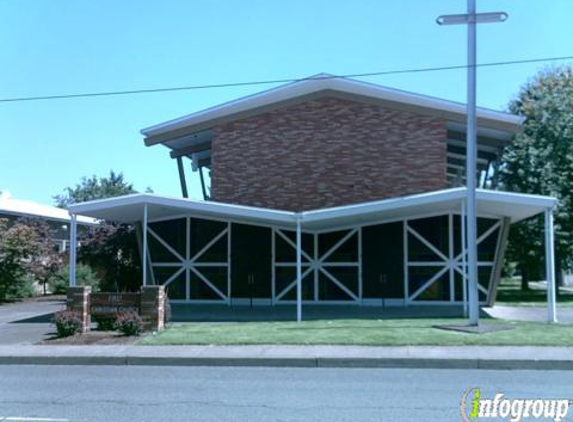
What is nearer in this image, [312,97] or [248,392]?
[248,392]

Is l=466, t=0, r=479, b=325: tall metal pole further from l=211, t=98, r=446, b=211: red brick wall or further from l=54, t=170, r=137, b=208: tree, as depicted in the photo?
l=54, t=170, r=137, b=208: tree

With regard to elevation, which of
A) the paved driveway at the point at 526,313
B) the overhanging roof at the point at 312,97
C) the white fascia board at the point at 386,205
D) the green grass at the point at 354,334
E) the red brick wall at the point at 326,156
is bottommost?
the paved driveway at the point at 526,313

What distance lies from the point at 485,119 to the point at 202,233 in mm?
10404

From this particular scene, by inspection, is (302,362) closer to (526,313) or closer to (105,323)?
(105,323)

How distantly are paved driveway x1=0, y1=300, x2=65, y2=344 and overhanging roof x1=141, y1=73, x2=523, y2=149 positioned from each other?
730cm

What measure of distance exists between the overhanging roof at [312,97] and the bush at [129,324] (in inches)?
425

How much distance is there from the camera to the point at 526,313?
20359mm

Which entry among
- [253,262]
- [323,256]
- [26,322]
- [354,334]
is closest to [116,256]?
[253,262]

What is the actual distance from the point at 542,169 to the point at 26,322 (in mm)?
21942

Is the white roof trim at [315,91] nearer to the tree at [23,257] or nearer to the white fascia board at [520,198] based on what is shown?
the white fascia board at [520,198]

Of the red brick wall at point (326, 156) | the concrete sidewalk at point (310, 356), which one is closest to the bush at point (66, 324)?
the concrete sidewalk at point (310, 356)

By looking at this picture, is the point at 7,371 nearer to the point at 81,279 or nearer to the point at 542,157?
the point at 81,279

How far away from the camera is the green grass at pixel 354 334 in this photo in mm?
13266

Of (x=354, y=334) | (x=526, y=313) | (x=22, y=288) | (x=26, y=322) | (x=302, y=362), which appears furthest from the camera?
(x=22, y=288)
